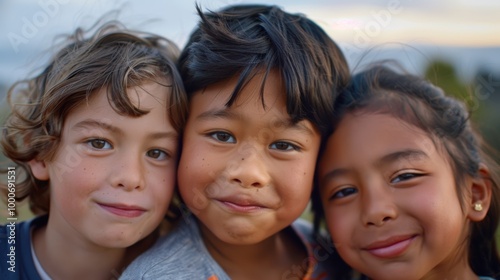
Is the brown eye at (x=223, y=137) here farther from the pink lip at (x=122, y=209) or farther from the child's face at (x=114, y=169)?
the pink lip at (x=122, y=209)

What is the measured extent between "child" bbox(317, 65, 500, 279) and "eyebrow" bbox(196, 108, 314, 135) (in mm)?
180

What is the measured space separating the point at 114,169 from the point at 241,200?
1.44 feet

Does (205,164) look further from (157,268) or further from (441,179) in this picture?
(441,179)

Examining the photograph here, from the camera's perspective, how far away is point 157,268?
1916 millimetres

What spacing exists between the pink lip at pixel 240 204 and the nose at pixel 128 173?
0.94 ft

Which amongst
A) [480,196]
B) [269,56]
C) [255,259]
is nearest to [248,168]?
[269,56]

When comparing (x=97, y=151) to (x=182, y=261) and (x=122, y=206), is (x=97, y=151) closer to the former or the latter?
(x=122, y=206)

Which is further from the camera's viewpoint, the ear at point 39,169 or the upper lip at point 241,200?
the ear at point 39,169

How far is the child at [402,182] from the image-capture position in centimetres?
194

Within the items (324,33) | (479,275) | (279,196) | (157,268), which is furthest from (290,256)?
(324,33)

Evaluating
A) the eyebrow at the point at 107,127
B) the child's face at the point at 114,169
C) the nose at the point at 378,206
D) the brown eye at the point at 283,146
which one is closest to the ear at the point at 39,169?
the child's face at the point at 114,169

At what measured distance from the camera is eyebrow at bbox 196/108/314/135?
1.90 meters

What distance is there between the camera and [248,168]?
1.86 m

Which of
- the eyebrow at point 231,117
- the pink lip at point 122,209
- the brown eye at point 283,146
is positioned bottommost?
the pink lip at point 122,209
